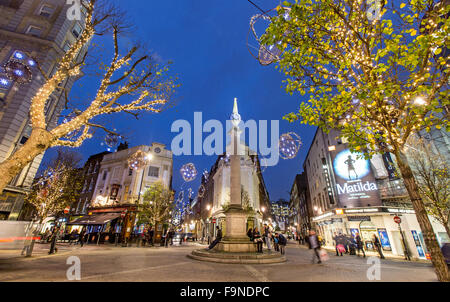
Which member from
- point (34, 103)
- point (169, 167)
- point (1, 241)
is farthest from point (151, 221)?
point (34, 103)

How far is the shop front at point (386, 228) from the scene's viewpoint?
60.0 ft

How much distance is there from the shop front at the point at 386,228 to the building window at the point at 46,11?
4071 centimetres

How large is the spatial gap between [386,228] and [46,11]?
44837 mm

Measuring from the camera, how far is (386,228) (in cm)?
2041

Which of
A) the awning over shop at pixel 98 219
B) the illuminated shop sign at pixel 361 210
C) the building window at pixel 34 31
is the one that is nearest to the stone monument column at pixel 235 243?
the illuminated shop sign at pixel 361 210

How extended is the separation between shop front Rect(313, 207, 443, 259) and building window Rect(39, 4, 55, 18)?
1603 inches

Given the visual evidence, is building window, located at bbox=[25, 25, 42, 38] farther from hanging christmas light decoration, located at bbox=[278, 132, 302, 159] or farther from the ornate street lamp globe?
hanging christmas light decoration, located at bbox=[278, 132, 302, 159]

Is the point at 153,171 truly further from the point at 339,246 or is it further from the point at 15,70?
the point at 339,246

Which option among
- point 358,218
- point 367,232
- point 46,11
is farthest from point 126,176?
point 367,232

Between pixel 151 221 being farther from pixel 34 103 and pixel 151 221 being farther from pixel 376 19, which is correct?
pixel 376 19

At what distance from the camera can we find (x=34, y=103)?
6832 millimetres

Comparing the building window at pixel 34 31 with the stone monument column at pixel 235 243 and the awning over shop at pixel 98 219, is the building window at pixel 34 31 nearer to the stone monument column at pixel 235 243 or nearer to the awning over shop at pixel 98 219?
the awning over shop at pixel 98 219

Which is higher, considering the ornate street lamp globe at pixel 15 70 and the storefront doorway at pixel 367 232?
the ornate street lamp globe at pixel 15 70
